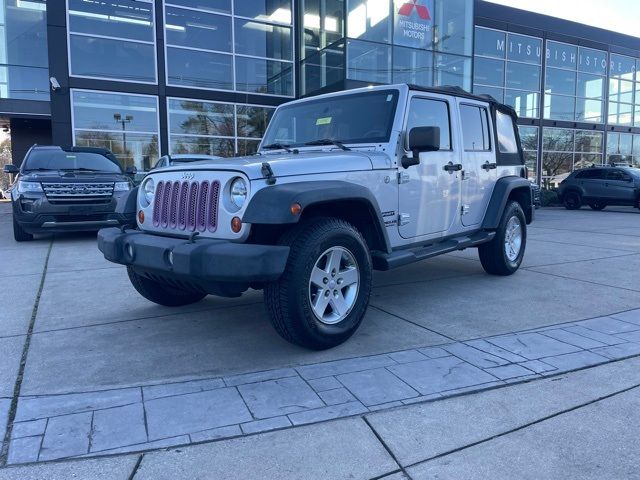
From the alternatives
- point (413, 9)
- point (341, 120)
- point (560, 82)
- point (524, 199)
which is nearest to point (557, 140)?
point (560, 82)

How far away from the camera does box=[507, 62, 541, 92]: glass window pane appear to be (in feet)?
80.7

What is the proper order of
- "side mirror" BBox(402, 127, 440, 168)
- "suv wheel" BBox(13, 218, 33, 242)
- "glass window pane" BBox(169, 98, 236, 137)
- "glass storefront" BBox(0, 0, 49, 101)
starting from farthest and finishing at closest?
"glass storefront" BBox(0, 0, 49, 101), "glass window pane" BBox(169, 98, 236, 137), "suv wheel" BBox(13, 218, 33, 242), "side mirror" BBox(402, 127, 440, 168)

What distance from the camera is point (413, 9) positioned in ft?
55.4

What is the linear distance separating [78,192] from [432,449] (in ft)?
26.6

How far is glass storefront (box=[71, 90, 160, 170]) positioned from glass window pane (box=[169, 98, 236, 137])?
63 centimetres

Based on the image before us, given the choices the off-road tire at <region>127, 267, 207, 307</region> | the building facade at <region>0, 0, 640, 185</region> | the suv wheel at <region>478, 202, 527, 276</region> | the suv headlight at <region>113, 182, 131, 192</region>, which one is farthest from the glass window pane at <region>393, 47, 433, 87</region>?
the off-road tire at <region>127, 267, 207, 307</region>

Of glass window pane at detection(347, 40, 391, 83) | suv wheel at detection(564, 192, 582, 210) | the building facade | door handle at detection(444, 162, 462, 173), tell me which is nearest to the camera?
door handle at detection(444, 162, 462, 173)

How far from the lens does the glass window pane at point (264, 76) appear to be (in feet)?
59.5

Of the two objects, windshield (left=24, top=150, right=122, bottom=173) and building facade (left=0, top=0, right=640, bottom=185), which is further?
building facade (left=0, top=0, right=640, bottom=185)

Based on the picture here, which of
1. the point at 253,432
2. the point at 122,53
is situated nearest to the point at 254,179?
the point at 253,432

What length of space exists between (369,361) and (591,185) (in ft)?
61.0

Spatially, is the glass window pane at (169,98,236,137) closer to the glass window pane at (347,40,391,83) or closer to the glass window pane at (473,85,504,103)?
the glass window pane at (347,40,391,83)

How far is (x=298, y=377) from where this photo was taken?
3.41 meters

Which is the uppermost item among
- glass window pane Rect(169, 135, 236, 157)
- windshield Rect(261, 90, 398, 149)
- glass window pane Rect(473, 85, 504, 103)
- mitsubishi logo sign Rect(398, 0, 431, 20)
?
mitsubishi logo sign Rect(398, 0, 431, 20)
